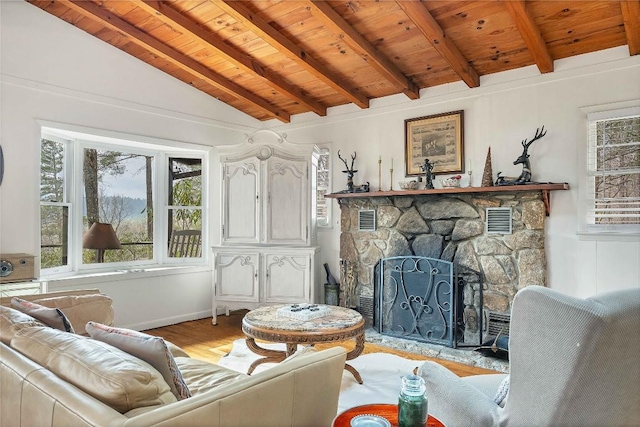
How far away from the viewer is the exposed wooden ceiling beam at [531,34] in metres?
2.74

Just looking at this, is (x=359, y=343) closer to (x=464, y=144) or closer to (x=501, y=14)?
(x=464, y=144)

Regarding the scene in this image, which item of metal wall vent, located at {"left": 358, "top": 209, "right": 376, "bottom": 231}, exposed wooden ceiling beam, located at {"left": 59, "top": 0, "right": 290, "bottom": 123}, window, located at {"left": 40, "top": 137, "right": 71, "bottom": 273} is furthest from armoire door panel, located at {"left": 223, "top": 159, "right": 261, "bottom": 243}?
window, located at {"left": 40, "top": 137, "right": 71, "bottom": 273}

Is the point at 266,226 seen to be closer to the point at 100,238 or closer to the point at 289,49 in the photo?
the point at 100,238

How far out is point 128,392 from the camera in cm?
111

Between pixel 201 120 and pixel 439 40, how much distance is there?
9.78ft

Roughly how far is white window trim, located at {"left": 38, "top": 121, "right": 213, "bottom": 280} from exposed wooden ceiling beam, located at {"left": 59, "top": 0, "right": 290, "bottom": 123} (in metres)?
0.81

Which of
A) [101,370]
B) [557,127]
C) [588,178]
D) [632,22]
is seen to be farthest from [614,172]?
[101,370]

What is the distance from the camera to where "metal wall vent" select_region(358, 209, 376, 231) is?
443 centimetres

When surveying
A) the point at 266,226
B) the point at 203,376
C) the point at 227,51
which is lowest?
the point at 203,376

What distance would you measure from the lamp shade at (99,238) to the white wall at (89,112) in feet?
1.06

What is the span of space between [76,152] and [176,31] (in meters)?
1.61

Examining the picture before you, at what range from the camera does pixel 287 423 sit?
52.4 inches

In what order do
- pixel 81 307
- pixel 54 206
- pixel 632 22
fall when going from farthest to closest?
1. pixel 54 206
2. pixel 632 22
3. pixel 81 307

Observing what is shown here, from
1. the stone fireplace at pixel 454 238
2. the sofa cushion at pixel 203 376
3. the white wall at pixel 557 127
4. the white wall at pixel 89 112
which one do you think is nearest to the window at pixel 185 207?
the white wall at pixel 89 112
